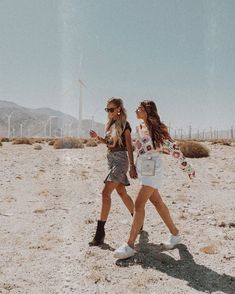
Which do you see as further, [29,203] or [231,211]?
[29,203]

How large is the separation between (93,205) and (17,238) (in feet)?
10.6

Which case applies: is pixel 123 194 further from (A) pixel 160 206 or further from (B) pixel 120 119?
(B) pixel 120 119

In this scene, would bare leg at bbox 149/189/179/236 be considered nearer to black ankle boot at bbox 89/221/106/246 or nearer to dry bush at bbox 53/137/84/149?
black ankle boot at bbox 89/221/106/246

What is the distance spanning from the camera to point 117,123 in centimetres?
675

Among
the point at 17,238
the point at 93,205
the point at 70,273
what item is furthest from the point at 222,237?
the point at 93,205

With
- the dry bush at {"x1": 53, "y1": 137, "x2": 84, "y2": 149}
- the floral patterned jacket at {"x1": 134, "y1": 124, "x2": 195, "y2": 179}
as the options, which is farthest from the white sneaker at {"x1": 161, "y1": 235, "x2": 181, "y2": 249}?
the dry bush at {"x1": 53, "y1": 137, "x2": 84, "y2": 149}

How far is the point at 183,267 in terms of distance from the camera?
19.1 ft

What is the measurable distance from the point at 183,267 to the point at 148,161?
4.97 ft

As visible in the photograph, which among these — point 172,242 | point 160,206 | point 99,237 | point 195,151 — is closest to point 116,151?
point 160,206

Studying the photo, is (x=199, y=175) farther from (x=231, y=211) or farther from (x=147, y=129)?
(x=147, y=129)

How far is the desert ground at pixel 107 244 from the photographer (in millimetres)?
5262

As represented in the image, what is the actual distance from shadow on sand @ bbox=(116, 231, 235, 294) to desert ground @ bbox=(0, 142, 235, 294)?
1 cm

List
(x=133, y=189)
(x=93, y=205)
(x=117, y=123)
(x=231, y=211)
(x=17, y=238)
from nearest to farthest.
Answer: (x=117, y=123) < (x=17, y=238) < (x=231, y=211) < (x=93, y=205) < (x=133, y=189)

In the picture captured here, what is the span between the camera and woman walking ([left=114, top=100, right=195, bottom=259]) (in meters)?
6.12
